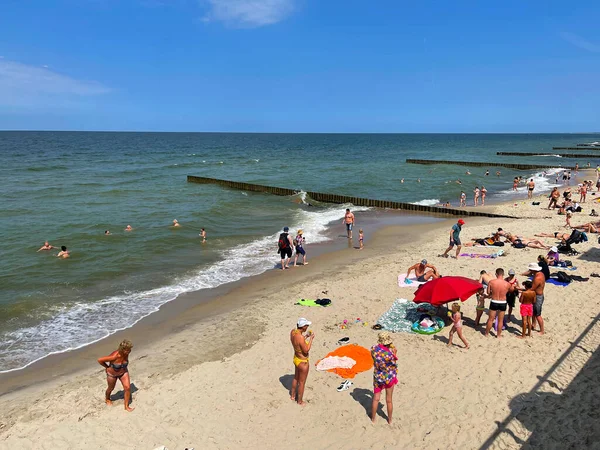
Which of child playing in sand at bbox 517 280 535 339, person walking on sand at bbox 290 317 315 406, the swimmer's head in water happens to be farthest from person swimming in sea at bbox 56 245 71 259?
child playing in sand at bbox 517 280 535 339

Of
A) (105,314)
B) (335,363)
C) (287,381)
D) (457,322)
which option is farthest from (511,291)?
(105,314)

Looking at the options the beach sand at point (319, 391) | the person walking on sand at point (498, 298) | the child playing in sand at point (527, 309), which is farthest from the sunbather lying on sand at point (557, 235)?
the person walking on sand at point (498, 298)

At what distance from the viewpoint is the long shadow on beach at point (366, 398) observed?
738cm

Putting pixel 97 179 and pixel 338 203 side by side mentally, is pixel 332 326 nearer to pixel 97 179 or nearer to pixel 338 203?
pixel 338 203

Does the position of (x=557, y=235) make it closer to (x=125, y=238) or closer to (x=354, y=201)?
(x=354, y=201)

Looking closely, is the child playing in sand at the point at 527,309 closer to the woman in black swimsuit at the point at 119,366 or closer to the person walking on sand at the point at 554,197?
the woman in black swimsuit at the point at 119,366

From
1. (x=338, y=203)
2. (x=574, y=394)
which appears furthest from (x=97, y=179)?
(x=574, y=394)

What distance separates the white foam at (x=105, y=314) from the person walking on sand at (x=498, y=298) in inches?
356

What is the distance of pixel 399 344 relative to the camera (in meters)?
9.62

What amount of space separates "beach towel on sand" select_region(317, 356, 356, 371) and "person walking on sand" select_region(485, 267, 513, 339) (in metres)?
3.40

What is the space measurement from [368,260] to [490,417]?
10472 mm

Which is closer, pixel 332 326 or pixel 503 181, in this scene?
pixel 332 326

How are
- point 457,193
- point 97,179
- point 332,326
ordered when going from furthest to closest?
point 97,179 < point 457,193 < point 332,326

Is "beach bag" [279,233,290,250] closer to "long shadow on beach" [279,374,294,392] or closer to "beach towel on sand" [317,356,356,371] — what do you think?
"beach towel on sand" [317,356,356,371]
